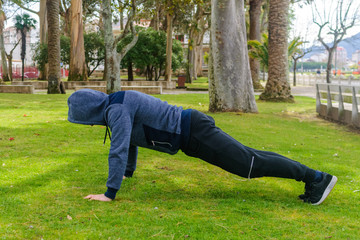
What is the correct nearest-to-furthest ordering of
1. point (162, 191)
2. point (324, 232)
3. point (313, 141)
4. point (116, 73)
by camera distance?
point (324, 232) → point (162, 191) → point (313, 141) → point (116, 73)

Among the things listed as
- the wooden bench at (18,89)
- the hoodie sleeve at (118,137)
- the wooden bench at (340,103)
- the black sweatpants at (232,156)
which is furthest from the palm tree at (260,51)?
the hoodie sleeve at (118,137)

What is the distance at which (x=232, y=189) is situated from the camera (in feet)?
16.4

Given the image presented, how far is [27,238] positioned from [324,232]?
2.40m

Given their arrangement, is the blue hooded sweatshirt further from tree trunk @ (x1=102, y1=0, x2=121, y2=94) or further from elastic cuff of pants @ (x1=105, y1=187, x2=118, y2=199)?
tree trunk @ (x1=102, y1=0, x2=121, y2=94)

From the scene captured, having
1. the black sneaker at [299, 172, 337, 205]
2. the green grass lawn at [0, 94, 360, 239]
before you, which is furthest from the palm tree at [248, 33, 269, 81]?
the black sneaker at [299, 172, 337, 205]

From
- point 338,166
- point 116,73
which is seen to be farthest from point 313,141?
point 116,73

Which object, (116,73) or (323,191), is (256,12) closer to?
(116,73)

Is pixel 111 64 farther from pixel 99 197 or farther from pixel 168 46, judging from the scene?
pixel 99 197

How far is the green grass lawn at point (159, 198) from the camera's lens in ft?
11.8

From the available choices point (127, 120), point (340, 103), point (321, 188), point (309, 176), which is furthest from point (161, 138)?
point (340, 103)

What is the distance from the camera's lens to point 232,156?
13.5ft

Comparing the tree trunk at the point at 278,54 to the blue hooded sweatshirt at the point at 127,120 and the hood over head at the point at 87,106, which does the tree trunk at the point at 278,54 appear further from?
the hood over head at the point at 87,106

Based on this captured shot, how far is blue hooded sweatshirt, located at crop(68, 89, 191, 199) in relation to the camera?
4012 mm

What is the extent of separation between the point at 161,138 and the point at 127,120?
411mm
